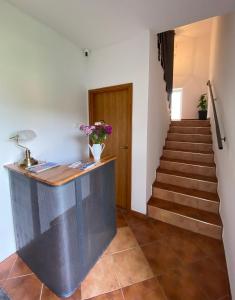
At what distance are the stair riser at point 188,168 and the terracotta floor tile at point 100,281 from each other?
1947 millimetres

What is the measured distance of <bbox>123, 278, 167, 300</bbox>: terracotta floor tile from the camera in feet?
4.52

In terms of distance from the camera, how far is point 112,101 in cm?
270

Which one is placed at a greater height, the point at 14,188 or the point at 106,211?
the point at 14,188

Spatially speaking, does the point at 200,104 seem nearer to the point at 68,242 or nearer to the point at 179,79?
the point at 179,79

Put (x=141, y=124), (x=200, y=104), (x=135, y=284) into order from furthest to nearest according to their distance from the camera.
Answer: (x=200, y=104) < (x=141, y=124) < (x=135, y=284)

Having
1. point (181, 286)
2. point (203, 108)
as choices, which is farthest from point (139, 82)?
point (203, 108)

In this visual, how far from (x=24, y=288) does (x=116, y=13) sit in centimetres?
286

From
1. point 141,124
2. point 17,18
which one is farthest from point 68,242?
point 17,18

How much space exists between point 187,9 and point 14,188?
2.61 metres

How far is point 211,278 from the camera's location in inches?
61.1

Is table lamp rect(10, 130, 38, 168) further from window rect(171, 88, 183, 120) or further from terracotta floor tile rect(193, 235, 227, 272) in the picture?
window rect(171, 88, 183, 120)

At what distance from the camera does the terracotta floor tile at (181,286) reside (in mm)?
1391

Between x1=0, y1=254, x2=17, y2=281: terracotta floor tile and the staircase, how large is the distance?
5.91 feet

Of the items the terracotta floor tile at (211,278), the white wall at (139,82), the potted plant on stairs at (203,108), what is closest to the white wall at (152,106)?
the white wall at (139,82)
